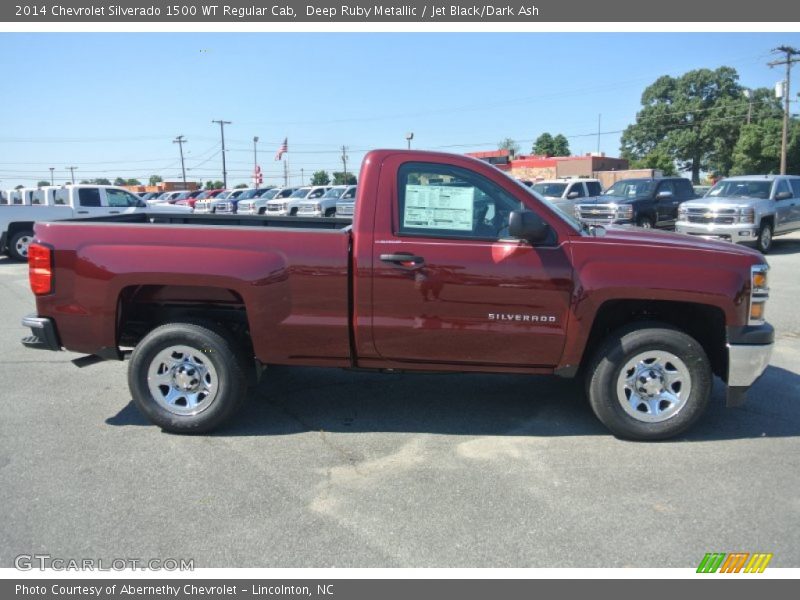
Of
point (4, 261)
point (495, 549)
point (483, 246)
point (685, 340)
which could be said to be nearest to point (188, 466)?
point (495, 549)

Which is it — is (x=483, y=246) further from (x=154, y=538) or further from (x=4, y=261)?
(x=4, y=261)

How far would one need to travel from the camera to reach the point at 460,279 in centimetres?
422

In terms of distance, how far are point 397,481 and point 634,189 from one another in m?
16.7

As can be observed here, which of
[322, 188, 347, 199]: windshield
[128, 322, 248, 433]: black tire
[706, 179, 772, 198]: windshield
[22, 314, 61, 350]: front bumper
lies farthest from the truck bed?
[322, 188, 347, 199]: windshield

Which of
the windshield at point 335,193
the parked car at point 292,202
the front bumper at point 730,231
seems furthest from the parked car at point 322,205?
the front bumper at point 730,231

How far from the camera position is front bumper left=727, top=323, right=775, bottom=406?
14.0 feet

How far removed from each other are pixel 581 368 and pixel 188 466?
9.76 ft

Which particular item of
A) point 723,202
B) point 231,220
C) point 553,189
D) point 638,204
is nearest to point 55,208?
point 231,220

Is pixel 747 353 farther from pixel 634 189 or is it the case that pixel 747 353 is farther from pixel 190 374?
pixel 634 189

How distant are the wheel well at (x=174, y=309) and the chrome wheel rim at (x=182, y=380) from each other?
0.30 m

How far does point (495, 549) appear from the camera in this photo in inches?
123

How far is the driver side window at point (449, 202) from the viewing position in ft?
14.2

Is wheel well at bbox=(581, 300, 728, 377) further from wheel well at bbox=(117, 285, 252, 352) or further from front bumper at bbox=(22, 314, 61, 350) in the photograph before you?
front bumper at bbox=(22, 314, 61, 350)

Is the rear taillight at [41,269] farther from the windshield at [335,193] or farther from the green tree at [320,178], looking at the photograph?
the green tree at [320,178]
